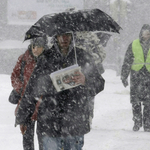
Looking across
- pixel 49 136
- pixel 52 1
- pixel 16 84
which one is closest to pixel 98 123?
pixel 16 84

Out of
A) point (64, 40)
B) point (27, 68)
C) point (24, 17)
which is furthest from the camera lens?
point (24, 17)

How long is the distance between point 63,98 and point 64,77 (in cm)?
18

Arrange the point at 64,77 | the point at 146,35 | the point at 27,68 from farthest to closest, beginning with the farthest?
the point at 146,35, the point at 27,68, the point at 64,77

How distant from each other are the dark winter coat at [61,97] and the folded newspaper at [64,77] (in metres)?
0.08

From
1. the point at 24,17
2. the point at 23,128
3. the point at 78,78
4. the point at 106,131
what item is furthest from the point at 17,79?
the point at 24,17

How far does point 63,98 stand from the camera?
315cm

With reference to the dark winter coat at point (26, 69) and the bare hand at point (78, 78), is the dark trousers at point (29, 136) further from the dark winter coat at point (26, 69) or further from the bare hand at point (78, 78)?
the bare hand at point (78, 78)

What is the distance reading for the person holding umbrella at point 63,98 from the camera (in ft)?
10.4

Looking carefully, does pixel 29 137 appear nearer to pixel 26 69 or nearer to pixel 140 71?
pixel 26 69

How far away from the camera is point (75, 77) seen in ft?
10.2

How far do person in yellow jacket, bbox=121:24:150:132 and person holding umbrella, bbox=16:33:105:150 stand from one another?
3480 millimetres

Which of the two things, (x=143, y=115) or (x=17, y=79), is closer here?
(x=17, y=79)

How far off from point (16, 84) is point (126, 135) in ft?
8.27

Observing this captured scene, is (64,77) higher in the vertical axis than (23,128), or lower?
higher
